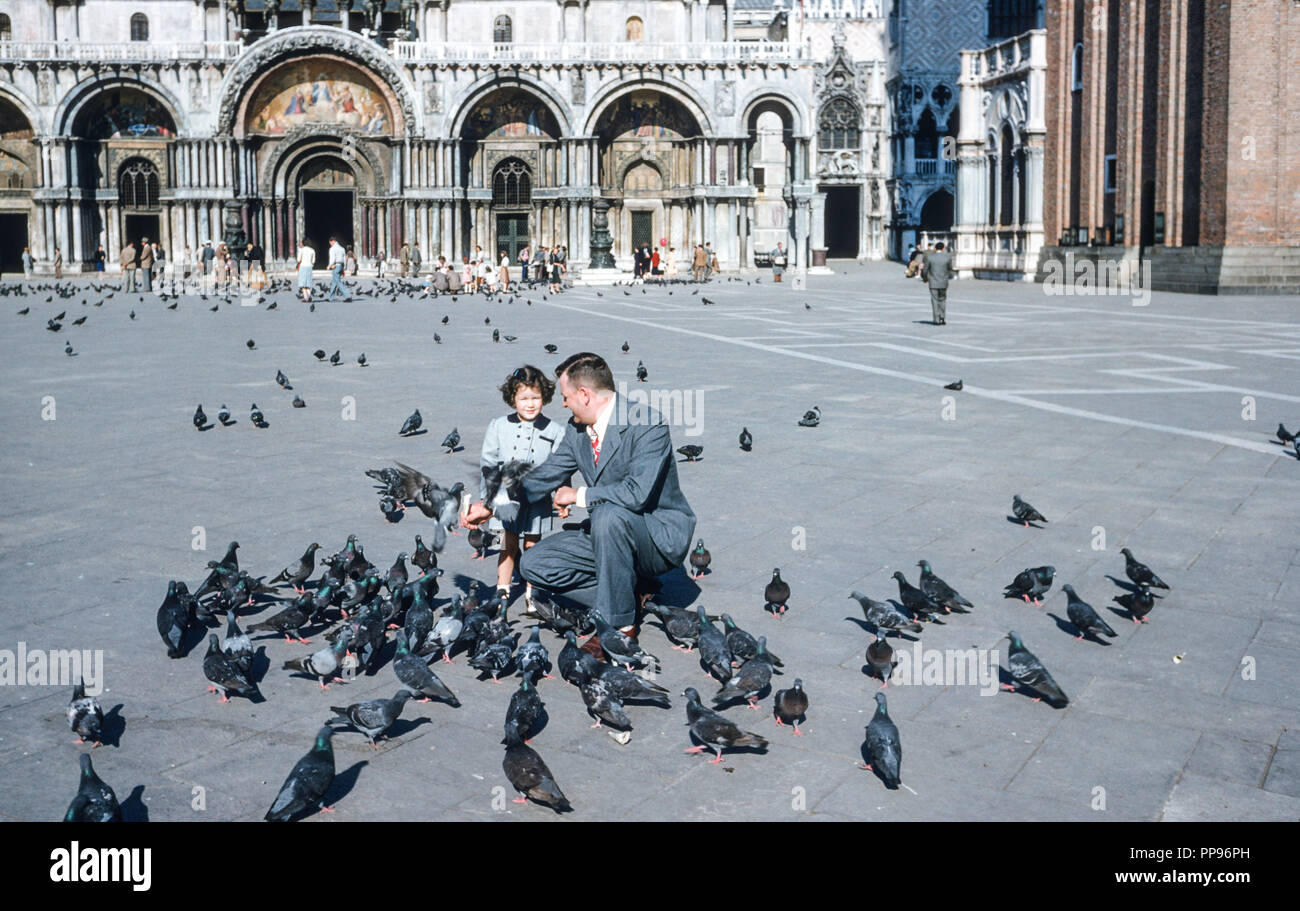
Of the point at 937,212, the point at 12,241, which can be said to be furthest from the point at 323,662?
the point at 937,212

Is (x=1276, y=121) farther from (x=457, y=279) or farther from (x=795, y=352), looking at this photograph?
(x=457, y=279)

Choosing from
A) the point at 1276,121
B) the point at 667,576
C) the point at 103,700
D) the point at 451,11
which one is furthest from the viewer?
the point at 451,11

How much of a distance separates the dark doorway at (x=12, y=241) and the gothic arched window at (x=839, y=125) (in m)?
37.9

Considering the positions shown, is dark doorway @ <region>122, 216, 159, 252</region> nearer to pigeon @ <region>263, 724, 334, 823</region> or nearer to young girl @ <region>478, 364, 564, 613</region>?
young girl @ <region>478, 364, 564, 613</region>

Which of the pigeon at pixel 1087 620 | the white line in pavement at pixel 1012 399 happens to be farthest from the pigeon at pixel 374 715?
the white line in pavement at pixel 1012 399

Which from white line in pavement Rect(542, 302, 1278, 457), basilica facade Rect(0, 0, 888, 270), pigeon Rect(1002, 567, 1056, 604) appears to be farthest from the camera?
basilica facade Rect(0, 0, 888, 270)

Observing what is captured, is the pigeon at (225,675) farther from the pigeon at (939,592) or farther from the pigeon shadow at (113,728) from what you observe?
the pigeon at (939,592)

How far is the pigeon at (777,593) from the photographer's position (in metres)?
6.25

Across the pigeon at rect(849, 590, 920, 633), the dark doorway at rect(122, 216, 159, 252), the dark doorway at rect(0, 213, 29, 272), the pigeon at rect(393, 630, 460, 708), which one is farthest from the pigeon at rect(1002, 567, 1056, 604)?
the dark doorway at rect(0, 213, 29, 272)

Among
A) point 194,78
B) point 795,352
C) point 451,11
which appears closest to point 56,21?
point 194,78

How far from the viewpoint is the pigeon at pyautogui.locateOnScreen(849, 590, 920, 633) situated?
591 cm

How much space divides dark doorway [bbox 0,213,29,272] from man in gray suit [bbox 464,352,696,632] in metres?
50.4

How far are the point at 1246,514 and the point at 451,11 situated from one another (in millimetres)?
47323
